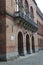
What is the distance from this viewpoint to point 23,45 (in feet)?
85.6

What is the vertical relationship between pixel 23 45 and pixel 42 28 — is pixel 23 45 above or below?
below

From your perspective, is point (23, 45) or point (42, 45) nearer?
point (23, 45)

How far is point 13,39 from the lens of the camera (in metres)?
21.2

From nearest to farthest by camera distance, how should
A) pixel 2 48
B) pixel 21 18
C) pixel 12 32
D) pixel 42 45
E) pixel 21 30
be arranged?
1. pixel 2 48
2. pixel 12 32
3. pixel 21 18
4. pixel 21 30
5. pixel 42 45

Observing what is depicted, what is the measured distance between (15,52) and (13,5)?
16.8ft

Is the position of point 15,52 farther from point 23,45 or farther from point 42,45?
point 42,45

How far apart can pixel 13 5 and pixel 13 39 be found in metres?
3.75

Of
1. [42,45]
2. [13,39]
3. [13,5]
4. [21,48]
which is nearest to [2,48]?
[13,39]

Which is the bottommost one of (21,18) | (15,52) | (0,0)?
(15,52)

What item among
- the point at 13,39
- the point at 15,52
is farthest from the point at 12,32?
the point at 15,52

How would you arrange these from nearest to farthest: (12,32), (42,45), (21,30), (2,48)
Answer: (2,48), (12,32), (21,30), (42,45)

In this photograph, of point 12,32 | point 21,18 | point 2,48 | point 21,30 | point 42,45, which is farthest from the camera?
point 42,45

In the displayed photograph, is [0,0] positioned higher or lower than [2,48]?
higher

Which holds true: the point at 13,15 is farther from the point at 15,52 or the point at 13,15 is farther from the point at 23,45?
the point at 23,45
